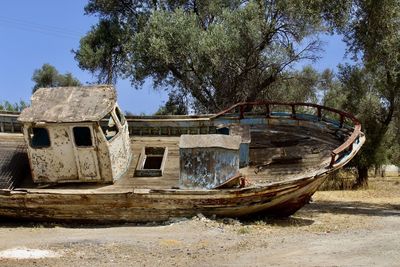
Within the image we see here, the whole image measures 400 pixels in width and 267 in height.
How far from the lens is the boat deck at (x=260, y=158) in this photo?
523 inches

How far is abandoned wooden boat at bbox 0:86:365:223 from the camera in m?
12.5

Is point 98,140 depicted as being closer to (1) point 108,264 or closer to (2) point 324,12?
(1) point 108,264

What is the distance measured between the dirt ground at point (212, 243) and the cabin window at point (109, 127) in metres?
2.53

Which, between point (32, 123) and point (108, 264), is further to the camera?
point (32, 123)

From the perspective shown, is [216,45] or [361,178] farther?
[361,178]

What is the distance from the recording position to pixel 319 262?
834cm

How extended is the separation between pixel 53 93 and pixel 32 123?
1.30m

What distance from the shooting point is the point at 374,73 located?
22.2 m

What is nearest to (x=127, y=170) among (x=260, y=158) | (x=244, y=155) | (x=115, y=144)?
(x=115, y=144)

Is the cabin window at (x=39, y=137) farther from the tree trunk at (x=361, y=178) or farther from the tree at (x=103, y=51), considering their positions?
the tree trunk at (x=361, y=178)

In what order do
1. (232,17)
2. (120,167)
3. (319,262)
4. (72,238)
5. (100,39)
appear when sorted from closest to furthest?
(319,262) → (72,238) → (120,167) → (232,17) → (100,39)

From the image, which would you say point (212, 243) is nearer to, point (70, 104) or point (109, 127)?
point (70, 104)

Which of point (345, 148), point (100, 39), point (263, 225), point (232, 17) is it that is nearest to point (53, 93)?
point (263, 225)

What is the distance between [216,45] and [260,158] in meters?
8.62
